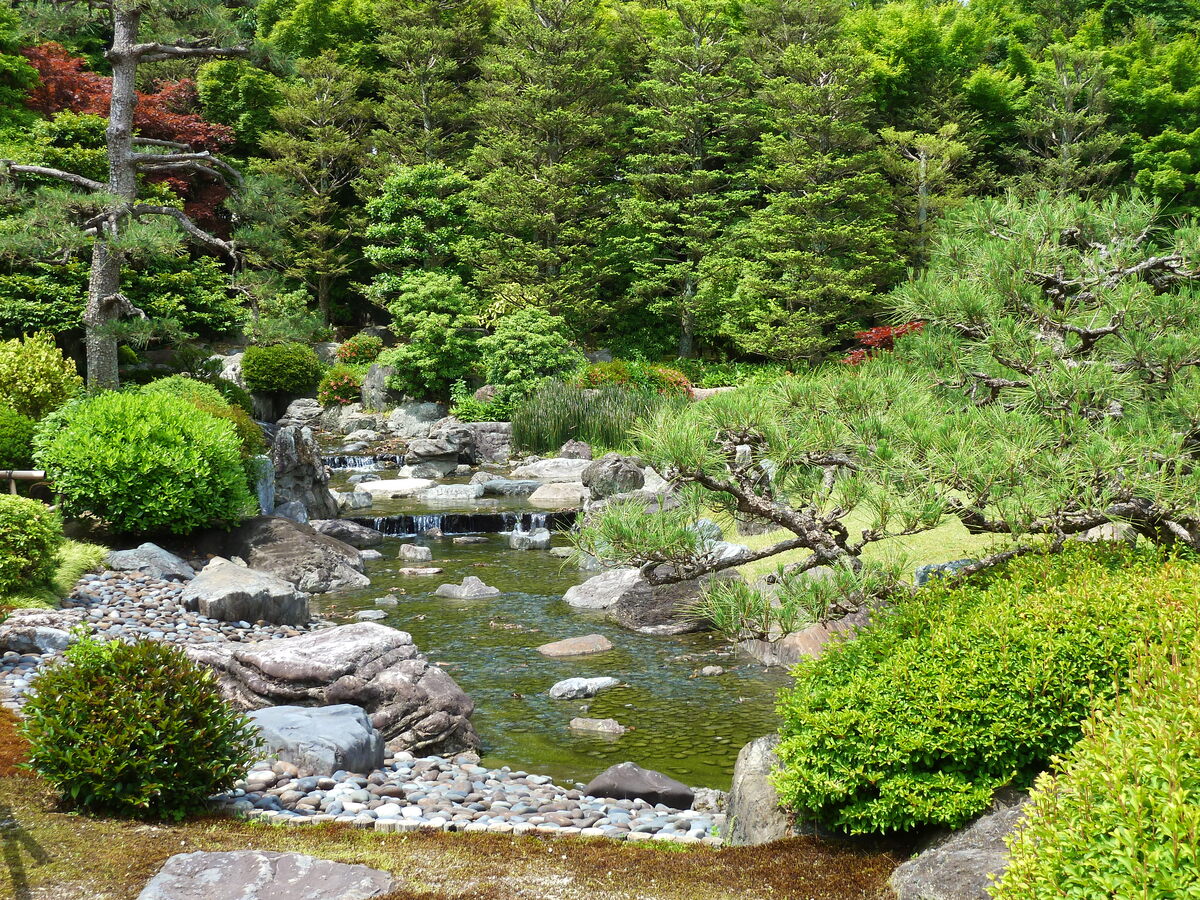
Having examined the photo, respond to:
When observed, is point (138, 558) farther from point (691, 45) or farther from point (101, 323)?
point (691, 45)

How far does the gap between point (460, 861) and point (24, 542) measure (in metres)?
5.23

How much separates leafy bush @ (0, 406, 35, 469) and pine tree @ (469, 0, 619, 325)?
16.4 metres

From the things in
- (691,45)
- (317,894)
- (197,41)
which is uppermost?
(691,45)

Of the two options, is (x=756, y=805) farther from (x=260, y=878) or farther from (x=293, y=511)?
(x=293, y=511)

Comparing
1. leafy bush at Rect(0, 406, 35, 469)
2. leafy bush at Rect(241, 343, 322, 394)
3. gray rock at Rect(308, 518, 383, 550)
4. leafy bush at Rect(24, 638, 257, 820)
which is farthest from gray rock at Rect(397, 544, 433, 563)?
leafy bush at Rect(24, 638, 257, 820)

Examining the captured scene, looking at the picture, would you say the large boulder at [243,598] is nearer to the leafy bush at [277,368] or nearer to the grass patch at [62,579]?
the grass patch at [62,579]

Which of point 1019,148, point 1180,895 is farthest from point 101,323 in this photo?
point 1019,148

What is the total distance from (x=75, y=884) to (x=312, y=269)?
90.0 feet

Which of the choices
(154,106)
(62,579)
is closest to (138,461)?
(62,579)

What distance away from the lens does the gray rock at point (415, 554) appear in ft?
40.1

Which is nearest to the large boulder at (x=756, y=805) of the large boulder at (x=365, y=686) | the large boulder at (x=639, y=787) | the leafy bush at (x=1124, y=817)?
the large boulder at (x=639, y=787)

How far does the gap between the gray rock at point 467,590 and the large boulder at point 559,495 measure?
4.71 meters

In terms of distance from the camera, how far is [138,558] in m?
9.02

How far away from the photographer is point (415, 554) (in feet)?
40.3
